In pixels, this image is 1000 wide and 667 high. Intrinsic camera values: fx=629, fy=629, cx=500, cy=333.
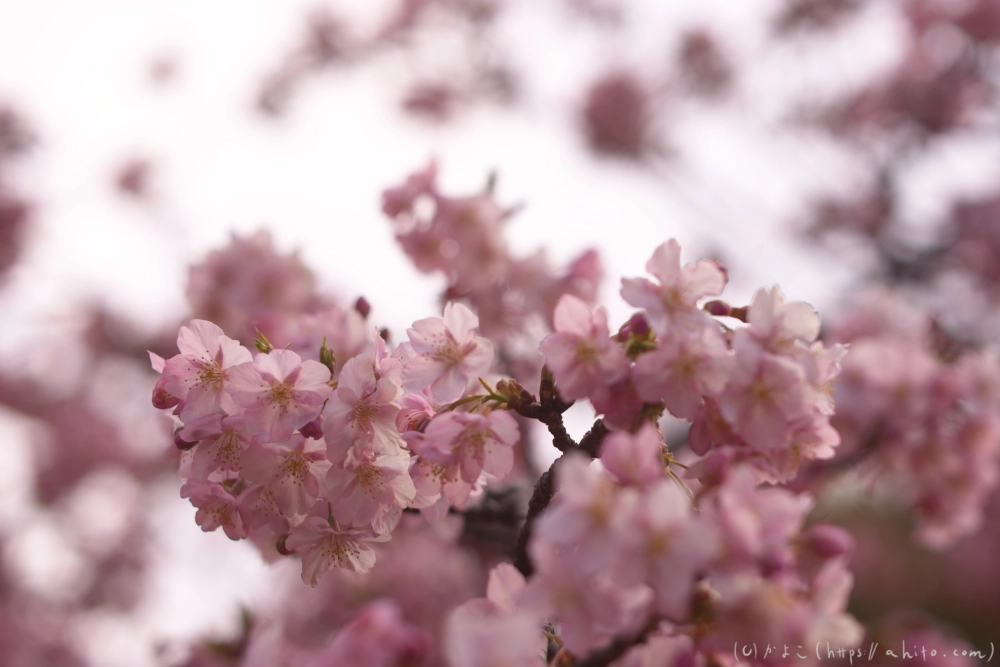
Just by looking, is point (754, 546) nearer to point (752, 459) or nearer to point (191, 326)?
Answer: point (752, 459)

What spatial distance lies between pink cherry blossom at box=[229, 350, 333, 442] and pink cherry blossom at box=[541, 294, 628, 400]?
0.41m

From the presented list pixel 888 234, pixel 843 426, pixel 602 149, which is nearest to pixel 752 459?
pixel 843 426

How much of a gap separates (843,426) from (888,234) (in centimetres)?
250

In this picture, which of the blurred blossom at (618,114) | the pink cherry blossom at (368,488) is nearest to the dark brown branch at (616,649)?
the pink cherry blossom at (368,488)

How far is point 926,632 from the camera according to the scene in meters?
3.15

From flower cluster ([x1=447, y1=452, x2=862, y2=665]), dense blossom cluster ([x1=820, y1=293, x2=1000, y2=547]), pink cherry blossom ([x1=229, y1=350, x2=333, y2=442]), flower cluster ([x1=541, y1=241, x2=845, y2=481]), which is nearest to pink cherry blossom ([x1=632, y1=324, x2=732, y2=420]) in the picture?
flower cluster ([x1=541, y1=241, x2=845, y2=481])

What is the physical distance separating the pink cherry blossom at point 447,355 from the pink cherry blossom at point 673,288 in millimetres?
297

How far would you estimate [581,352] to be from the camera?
1.06 metres

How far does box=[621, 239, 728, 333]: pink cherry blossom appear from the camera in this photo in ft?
3.42

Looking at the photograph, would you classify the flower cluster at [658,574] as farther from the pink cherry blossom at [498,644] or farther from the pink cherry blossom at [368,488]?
the pink cherry blossom at [368,488]

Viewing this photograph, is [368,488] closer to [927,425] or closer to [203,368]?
[203,368]

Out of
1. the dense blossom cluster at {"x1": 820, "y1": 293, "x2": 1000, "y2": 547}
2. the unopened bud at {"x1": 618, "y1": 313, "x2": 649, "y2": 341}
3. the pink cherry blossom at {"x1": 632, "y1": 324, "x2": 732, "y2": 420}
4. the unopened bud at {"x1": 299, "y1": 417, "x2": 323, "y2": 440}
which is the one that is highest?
the dense blossom cluster at {"x1": 820, "y1": 293, "x2": 1000, "y2": 547}

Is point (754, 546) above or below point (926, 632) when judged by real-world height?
below

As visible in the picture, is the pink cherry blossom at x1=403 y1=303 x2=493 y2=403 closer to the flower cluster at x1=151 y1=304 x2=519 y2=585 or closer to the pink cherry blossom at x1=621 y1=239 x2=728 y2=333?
the flower cluster at x1=151 y1=304 x2=519 y2=585
